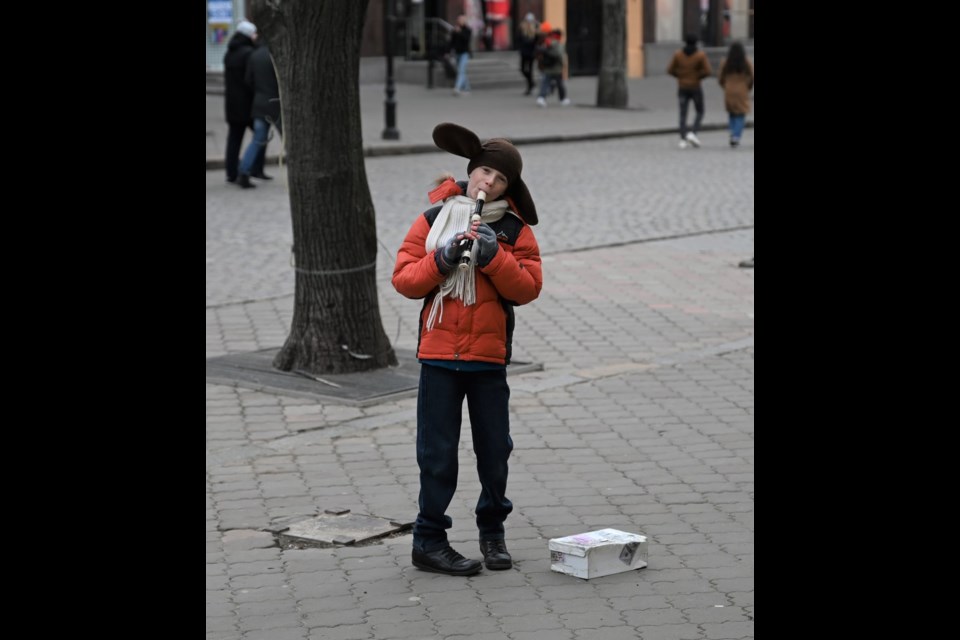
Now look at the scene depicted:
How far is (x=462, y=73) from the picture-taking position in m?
34.7

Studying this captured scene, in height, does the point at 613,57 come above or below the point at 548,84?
above

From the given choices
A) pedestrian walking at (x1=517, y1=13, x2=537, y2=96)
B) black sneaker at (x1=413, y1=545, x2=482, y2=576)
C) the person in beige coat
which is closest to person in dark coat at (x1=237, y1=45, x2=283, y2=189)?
the person in beige coat

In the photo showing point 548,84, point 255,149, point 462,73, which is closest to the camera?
point 255,149

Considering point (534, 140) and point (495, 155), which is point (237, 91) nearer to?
point (534, 140)

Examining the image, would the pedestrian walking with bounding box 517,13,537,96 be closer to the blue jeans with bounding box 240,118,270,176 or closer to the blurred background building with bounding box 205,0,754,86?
the blurred background building with bounding box 205,0,754,86

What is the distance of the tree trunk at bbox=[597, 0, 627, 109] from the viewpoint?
3091 centimetres

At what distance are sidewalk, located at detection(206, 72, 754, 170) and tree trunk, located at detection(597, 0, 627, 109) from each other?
0.34m

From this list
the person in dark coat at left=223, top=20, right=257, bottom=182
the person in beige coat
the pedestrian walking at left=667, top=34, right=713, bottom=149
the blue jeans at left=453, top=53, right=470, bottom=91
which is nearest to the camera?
the person in dark coat at left=223, top=20, right=257, bottom=182

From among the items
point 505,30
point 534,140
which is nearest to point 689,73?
point 534,140

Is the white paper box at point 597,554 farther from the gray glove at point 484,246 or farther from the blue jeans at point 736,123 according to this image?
the blue jeans at point 736,123

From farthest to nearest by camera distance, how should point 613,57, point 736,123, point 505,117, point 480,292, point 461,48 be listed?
point 461,48
point 613,57
point 505,117
point 736,123
point 480,292

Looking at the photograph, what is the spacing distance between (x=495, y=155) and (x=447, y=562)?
154cm
